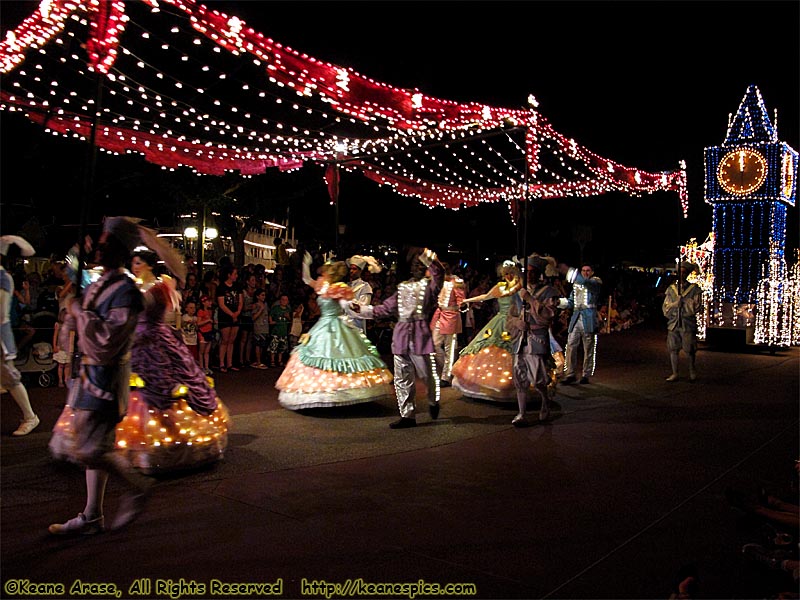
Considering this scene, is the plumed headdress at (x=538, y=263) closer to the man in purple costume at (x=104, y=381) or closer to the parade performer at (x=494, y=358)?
the parade performer at (x=494, y=358)

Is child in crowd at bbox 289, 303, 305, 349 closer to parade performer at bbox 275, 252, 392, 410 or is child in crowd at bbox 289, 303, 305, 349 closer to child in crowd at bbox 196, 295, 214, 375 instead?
child in crowd at bbox 196, 295, 214, 375

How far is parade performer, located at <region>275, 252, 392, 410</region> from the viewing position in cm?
745

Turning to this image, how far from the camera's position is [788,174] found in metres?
17.7

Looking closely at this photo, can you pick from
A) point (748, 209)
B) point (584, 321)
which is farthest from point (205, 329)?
point (748, 209)

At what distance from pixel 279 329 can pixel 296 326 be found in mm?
399

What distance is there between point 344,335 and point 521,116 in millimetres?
4203

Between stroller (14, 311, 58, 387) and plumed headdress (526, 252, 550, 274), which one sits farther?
Result: stroller (14, 311, 58, 387)

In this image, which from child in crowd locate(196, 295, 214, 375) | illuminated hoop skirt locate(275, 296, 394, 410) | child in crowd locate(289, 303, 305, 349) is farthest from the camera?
child in crowd locate(289, 303, 305, 349)

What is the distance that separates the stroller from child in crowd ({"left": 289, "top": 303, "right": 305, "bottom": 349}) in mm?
Answer: 3813

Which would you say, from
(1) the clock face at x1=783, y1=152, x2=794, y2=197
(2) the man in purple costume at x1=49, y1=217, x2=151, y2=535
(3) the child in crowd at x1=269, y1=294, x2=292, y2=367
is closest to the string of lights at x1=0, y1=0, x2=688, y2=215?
(2) the man in purple costume at x1=49, y1=217, x2=151, y2=535

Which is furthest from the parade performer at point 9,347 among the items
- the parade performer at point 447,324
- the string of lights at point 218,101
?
the parade performer at point 447,324

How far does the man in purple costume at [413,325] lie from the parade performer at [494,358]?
1.09m

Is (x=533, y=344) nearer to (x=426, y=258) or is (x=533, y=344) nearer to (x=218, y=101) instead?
(x=426, y=258)

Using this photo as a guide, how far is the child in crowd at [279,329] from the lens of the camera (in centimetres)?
1138
